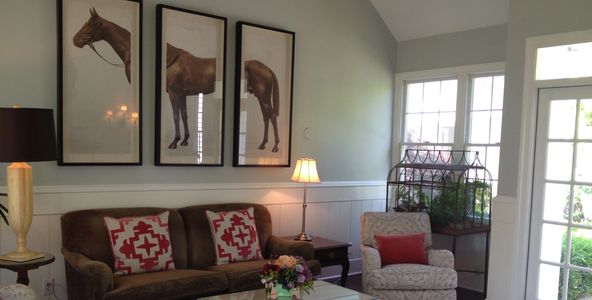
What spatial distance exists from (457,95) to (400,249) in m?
1.85

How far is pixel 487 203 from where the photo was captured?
14.7 feet

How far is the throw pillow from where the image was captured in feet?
12.5

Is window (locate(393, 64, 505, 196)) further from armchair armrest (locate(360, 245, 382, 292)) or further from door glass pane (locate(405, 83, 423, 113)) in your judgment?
armchair armrest (locate(360, 245, 382, 292))

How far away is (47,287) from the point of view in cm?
329

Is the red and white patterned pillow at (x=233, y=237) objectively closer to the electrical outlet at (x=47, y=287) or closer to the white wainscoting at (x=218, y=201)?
the white wainscoting at (x=218, y=201)

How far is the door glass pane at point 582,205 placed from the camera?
11.6ft

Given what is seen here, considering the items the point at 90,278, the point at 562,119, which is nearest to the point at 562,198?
the point at 562,119

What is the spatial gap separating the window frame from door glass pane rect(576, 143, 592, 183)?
1.18m

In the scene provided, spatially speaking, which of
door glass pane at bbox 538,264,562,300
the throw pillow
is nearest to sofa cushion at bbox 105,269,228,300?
the throw pillow

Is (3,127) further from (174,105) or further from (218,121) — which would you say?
(218,121)

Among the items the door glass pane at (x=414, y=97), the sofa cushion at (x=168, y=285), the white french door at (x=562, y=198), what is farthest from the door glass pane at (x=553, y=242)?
the sofa cushion at (x=168, y=285)

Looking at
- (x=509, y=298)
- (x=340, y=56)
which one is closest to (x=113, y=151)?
(x=340, y=56)

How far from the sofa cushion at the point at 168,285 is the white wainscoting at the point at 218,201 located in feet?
2.10

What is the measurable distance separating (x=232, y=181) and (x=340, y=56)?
174 cm
